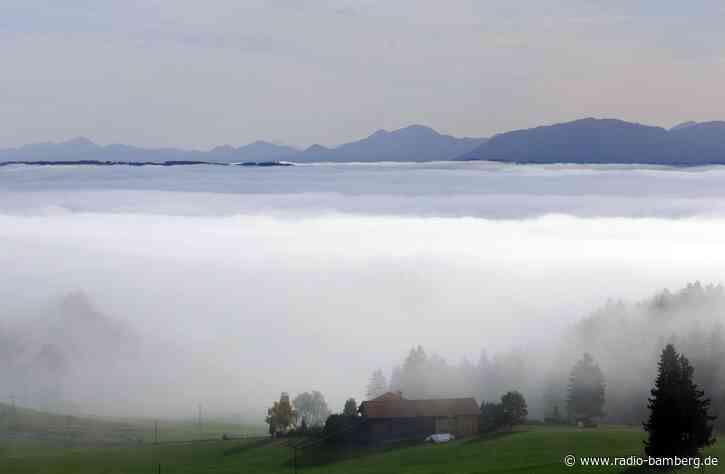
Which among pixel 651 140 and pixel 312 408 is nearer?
pixel 312 408

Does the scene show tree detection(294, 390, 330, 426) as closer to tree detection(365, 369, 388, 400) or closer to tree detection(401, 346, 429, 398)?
tree detection(365, 369, 388, 400)

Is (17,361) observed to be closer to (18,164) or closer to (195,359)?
(195,359)

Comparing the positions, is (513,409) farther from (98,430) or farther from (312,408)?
(98,430)

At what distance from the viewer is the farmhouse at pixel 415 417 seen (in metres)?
52.6

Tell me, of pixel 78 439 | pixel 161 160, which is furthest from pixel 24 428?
pixel 161 160

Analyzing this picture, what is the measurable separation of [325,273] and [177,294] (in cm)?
1298

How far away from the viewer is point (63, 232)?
122250 millimetres

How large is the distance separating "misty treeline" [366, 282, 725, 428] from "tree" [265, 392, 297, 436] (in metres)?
3.90

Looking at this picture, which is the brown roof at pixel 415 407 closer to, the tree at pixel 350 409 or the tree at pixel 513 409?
the tree at pixel 350 409

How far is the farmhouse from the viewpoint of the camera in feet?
173

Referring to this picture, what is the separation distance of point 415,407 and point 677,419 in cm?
1540

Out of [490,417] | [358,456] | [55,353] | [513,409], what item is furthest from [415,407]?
[55,353]

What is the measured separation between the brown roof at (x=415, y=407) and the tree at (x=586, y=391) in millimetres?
4429

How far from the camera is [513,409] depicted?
178ft
